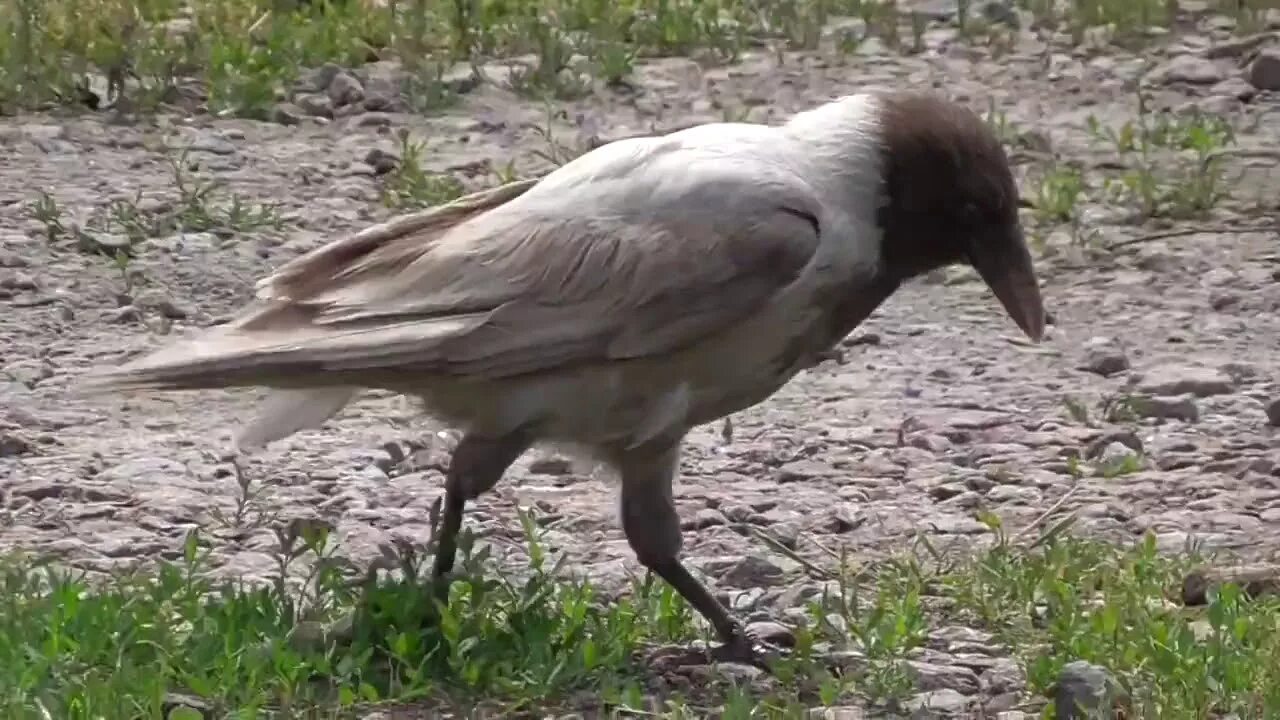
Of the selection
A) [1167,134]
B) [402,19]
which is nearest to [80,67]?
[402,19]

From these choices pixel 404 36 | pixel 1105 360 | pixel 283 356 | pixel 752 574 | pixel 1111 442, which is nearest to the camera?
pixel 283 356

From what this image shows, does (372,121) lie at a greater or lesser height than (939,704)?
greater

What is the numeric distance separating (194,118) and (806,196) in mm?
4683

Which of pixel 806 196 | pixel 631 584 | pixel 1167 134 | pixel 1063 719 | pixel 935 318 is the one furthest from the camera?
pixel 1167 134

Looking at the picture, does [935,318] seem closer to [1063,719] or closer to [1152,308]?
[1152,308]

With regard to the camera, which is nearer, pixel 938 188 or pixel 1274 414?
pixel 938 188

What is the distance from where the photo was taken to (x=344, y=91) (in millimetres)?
9195

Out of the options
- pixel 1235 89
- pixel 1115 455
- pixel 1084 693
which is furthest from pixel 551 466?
pixel 1235 89

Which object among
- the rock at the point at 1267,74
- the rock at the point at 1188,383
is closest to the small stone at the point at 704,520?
the rock at the point at 1188,383

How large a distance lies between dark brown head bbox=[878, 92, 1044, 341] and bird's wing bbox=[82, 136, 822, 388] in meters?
0.22

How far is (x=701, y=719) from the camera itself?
445 centimetres

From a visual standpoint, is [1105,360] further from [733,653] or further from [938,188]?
[733,653]

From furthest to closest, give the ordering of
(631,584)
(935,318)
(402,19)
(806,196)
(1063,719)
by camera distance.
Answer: (402,19), (935,318), (631,584), (806,196), (1063,719)

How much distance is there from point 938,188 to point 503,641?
125 centimetres
